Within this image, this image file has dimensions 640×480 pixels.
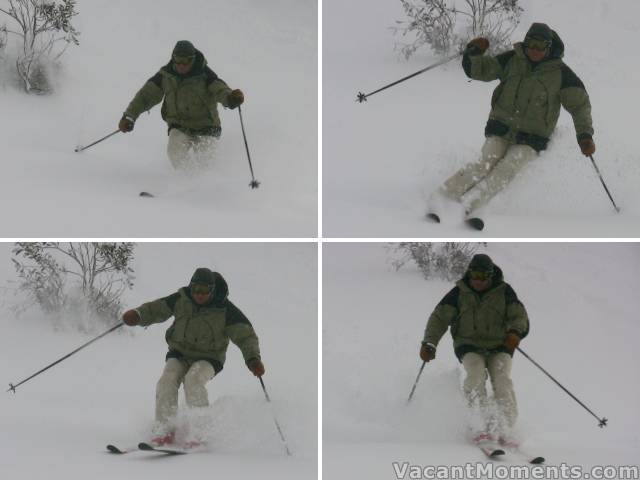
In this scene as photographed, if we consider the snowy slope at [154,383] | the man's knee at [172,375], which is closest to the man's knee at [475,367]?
the snowy slope at [154,383]

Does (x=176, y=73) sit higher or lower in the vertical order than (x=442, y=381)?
higher

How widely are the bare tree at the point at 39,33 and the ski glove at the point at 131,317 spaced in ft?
4.47

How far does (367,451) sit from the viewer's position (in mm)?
3338

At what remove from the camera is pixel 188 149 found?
3.70 m

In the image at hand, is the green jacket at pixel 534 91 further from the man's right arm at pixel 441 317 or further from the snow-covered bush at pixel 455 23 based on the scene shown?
the snow-covered bush at pixel 455 23

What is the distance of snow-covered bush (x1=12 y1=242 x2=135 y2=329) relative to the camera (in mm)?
4016

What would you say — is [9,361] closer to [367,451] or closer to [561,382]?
[367,451]

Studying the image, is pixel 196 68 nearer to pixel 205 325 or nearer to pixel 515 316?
pixel 205 325

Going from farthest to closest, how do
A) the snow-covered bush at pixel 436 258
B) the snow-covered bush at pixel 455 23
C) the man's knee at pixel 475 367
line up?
the snow-covered bush at pixel 455 23, the snow-covered bush at pixel 436 258, the man's knee at pixel 475 367

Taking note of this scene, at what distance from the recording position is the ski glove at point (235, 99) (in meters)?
3.53

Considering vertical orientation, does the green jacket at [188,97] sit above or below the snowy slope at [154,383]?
above

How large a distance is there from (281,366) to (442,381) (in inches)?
22.7

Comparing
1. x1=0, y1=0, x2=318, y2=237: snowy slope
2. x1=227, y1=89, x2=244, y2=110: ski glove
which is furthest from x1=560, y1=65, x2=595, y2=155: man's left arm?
x1=227, y1=89, x2=244, y2=110: ski glove

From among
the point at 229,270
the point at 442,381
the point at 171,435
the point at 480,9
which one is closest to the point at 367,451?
the point at 442,381
